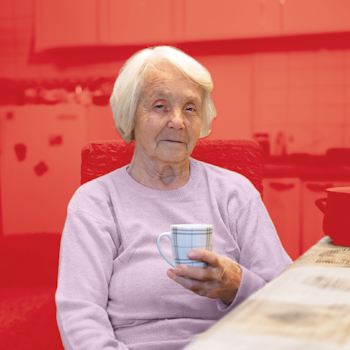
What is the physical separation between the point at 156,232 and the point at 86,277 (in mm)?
231

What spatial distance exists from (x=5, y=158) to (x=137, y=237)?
2.03m

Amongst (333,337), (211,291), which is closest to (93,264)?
(211,291)

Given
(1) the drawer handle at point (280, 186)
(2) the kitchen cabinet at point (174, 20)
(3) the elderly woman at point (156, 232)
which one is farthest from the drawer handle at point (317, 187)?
(3) the elderly woman at point (156, 232)

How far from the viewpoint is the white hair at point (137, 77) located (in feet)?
4.17

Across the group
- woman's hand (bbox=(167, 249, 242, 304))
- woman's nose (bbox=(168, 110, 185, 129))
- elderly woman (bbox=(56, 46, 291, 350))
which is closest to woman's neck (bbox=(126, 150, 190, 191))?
elderly woman (bbox=(56, 46, 291, 350))

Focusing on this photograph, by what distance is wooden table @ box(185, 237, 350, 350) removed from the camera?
450 millimetres

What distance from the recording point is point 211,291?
2.90 ft

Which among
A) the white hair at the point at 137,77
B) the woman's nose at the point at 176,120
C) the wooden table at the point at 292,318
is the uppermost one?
the white hair at the point at 137,77

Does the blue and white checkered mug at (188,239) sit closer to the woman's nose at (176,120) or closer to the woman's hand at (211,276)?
the woman's hand at (211,276)

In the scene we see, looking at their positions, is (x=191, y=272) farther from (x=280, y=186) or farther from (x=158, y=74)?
(x=280, y=186)

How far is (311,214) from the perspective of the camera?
253 centimetres

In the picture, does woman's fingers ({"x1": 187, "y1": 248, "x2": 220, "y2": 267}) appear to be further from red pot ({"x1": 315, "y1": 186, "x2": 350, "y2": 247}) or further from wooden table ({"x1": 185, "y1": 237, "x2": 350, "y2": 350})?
red pot ({"x1": 315, "y1": 186, "x2": 350, "y2": 247})

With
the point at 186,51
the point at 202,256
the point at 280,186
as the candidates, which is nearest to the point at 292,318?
the point at 202,256

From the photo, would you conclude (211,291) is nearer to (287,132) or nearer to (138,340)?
(138,340)
